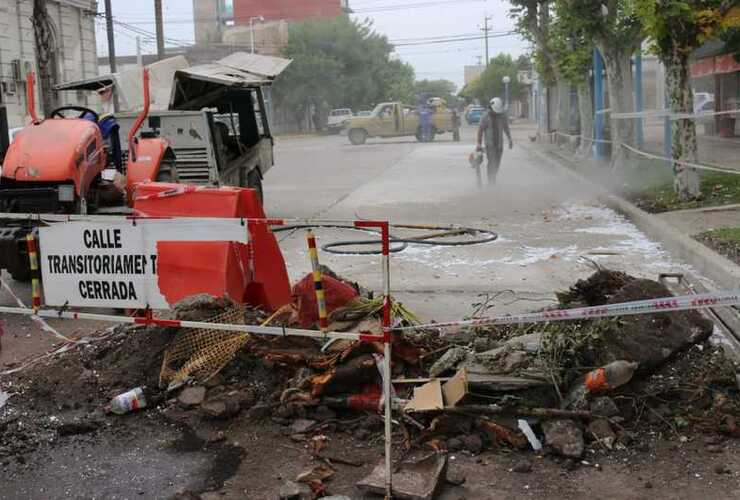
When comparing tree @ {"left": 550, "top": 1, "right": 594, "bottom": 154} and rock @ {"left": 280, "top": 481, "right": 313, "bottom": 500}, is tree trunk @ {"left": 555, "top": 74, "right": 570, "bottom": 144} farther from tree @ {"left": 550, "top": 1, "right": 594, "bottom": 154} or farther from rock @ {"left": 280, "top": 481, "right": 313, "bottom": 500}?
rock @ {"left": 280, "top": 481, "right": 313, "bottom": 500}

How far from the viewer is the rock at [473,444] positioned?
453 cm

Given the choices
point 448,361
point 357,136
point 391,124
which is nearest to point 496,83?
point 391,124

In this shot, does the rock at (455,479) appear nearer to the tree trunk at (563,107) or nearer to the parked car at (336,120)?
the tree trunk at (563,107)

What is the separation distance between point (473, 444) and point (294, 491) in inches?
40.1

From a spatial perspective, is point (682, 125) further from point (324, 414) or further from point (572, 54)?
point (572, 54)

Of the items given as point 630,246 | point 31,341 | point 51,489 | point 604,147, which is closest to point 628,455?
point 51,489

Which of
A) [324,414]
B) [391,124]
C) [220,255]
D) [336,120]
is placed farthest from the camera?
[336,120]

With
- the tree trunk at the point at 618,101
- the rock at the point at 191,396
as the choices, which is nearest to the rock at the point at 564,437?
the rock at the point at 191,396

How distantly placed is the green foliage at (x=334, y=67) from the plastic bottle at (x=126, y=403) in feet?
209

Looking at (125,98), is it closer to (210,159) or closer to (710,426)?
(210,159)

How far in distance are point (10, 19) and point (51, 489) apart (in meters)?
30.6

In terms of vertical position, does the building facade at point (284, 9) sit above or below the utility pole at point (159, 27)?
above

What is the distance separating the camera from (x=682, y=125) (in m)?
12.6

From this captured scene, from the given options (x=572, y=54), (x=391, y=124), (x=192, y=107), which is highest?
(x=572, y=54)
